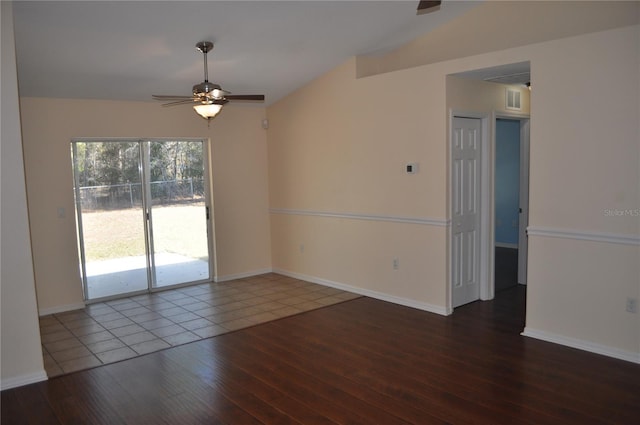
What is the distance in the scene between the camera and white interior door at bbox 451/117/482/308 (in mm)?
5027

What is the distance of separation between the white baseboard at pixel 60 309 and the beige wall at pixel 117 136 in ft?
0.04

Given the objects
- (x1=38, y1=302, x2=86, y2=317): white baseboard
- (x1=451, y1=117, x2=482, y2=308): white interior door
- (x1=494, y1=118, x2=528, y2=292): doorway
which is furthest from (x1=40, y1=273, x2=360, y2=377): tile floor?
(x1=494, y1=118, x2=528, y2=292): doorway

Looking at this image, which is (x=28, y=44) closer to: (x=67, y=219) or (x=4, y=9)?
(x=4, y=9)

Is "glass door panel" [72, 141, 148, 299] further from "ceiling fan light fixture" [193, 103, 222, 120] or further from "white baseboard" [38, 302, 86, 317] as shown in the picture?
"ceiling fan light fixture" [193, 103, 222, 120]

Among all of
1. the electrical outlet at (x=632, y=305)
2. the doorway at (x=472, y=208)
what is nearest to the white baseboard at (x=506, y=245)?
the doorway at (x=472, y=208)

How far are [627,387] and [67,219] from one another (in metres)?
5.57

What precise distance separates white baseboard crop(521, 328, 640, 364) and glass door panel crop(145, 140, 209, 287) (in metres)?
4.30

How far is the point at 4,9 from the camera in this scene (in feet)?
10.7

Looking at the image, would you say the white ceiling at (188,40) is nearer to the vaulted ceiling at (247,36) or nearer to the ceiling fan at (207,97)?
the vaulted ceiling at (247,36)

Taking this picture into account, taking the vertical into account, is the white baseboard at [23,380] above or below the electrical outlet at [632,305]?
below

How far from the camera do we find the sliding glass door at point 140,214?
577 cm

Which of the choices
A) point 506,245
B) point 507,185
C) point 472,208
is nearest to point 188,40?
point 472,208

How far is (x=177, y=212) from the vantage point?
6.44 metres

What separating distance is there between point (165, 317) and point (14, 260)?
193cm
